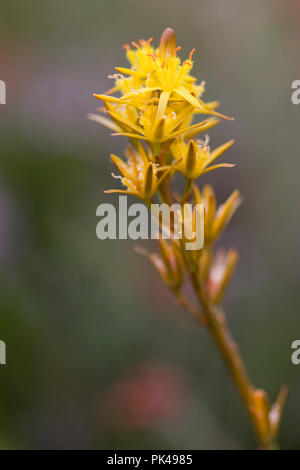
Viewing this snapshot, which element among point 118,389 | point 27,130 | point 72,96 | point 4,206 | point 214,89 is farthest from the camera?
point 214,89

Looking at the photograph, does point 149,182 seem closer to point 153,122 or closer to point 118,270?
point 153,122

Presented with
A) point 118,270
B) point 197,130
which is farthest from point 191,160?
point 118,270

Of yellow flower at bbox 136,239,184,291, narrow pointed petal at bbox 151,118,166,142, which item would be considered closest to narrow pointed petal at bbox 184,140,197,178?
narrow pointed petal at bbox 151,118,166,142

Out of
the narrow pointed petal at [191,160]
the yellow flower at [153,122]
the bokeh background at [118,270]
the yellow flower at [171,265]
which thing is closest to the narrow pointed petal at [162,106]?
the yellow flower at [153,122]

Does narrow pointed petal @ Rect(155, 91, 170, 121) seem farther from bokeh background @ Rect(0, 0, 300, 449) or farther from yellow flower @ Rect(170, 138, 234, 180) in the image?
bokeh background @ Rect(0, 0, 300, 449)

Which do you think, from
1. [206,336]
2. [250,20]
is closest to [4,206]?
[206,336]
